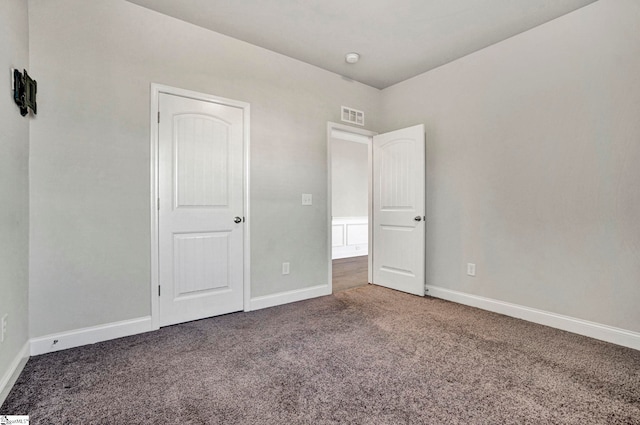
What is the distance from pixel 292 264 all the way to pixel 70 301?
6.41 ft

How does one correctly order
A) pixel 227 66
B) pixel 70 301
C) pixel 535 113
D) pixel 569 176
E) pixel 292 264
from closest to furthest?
pixel 70 301 → pixel 569 176 → pixel 535 113 → pixel 227 66 → pixel 292 264

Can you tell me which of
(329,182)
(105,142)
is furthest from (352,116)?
(105,142)

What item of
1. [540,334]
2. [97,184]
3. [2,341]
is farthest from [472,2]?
[2,341]

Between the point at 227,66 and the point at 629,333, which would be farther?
the point at 227,66

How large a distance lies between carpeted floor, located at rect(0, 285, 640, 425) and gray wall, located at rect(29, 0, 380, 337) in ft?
1.53

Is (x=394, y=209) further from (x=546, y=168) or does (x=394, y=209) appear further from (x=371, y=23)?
(x=371, y=23)

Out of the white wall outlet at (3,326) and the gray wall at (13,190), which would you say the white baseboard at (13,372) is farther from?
the white wall outlet at (3,326)

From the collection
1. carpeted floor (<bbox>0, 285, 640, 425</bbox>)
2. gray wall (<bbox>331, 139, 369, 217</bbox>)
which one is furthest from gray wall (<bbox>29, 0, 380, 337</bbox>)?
gray wall (<bbox>331, 139, 369, 217</bbox>)

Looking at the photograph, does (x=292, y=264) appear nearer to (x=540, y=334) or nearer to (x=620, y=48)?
(x=540, y=334)

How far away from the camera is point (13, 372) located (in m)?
1.84

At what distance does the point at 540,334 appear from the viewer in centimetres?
255

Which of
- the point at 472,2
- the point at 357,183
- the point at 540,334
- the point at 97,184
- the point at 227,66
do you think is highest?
the point at 472,2

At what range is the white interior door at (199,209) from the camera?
2.72 metres

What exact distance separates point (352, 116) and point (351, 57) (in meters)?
0.79
